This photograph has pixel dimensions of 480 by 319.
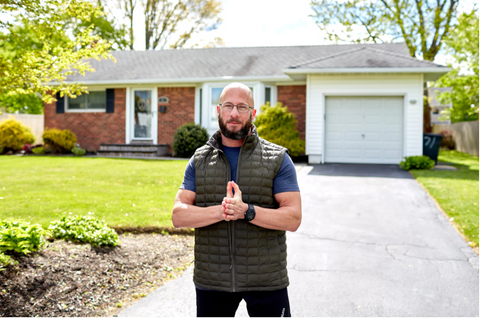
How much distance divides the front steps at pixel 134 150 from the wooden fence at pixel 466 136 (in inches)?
561

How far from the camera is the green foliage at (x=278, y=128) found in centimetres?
1365

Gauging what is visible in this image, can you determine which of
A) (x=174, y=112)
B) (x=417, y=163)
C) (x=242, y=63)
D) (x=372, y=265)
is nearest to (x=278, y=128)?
(x=417, y=163)

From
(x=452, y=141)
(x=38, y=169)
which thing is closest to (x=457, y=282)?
(x=38, y=169)

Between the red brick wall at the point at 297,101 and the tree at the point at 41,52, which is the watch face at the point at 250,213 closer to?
the tree at the point at 41,52

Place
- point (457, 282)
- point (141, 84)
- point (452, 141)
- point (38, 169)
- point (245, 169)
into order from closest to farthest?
point (245, 169) < point (457, 282) < point (38, 169) < point (141, 84) < point (452, 141)

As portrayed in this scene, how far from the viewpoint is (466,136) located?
23.0m

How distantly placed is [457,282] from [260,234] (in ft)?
10.2

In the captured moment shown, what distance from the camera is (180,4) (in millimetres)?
31734

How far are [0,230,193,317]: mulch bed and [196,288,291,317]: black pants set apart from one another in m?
1.55

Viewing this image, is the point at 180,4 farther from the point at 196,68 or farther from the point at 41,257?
the point at 41,257

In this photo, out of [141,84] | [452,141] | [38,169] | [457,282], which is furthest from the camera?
[452,141]

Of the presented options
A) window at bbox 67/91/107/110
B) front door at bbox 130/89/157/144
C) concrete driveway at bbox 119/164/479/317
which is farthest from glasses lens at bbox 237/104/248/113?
window at bbox 67/91/107/110

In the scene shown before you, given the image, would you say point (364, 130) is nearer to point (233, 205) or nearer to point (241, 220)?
point (241, 220)

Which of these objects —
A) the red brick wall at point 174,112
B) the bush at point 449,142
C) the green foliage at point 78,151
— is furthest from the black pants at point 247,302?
the bush at point 449,142
